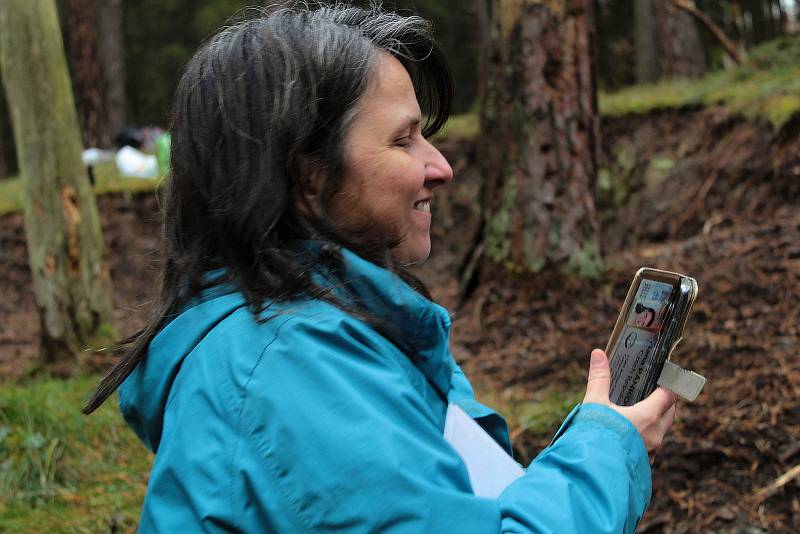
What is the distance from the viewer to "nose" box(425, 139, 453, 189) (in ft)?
5.54

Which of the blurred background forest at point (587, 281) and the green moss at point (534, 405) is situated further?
the green moss at point (534, 405)

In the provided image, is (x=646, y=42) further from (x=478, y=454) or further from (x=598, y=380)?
(x=478, y=454)

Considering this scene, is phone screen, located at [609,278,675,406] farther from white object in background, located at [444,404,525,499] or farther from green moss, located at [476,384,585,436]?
green moss, located at [476,384,585,436]

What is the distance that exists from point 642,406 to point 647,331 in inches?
8.4

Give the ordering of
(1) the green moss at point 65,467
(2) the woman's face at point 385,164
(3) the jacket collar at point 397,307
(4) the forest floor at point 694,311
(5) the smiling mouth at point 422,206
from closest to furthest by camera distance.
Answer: (3) the jacket collar at point 397,307 < (2) the woman's face at point 385,164 < (5) the smiling mouth at point 422,206 < (4) the forest floor at point 694,311 < (1) the green moss at point 65,467

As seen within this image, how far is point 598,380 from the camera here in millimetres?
1670

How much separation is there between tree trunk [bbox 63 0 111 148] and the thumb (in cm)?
1336

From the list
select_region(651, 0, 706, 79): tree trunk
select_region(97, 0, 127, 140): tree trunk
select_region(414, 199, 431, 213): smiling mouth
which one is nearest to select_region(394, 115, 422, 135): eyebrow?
select_region(414, 199, 431, 213): smiling mouth

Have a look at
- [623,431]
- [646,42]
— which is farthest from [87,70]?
[623,431]

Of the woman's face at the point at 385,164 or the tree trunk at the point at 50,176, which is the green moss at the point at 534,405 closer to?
the woman's face at the point at 385,164

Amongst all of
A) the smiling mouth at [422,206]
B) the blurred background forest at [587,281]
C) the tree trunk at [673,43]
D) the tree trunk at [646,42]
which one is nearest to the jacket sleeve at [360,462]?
the smiling mouth at [422,206]

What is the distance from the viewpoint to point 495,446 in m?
1.67

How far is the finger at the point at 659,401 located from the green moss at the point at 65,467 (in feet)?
8.64

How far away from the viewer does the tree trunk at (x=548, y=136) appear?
18.3ft
